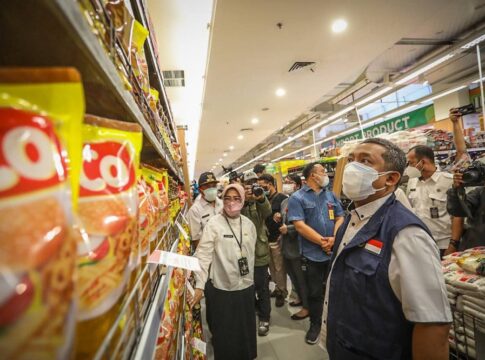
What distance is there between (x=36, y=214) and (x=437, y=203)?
3.70 m

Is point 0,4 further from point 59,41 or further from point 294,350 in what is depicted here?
point 294,350

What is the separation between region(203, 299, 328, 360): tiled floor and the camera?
105 inches

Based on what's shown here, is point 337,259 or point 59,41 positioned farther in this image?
point 337,259

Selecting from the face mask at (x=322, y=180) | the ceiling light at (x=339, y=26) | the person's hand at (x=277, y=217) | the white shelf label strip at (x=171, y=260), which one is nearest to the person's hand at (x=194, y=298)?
the white shelf label strip at (x=171, y=260)

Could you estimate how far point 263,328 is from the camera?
311cm

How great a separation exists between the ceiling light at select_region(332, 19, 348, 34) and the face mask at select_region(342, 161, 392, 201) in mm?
3118

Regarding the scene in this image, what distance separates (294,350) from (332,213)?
156 centimetres

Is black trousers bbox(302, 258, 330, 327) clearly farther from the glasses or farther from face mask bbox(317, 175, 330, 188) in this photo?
the glasses

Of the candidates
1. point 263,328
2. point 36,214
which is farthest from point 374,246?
point 263,328

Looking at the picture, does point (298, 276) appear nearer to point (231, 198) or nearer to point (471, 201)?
point (231, 198)

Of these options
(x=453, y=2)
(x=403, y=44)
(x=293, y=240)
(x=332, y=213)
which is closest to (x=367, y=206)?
(x=332, y=213)

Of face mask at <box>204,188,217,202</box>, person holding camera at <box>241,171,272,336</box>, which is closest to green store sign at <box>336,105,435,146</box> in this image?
person holding camera at <box>241,171,272,336</box>

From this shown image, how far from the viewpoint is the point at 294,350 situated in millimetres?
2768

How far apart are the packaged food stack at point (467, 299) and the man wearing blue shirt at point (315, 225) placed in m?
1.23
